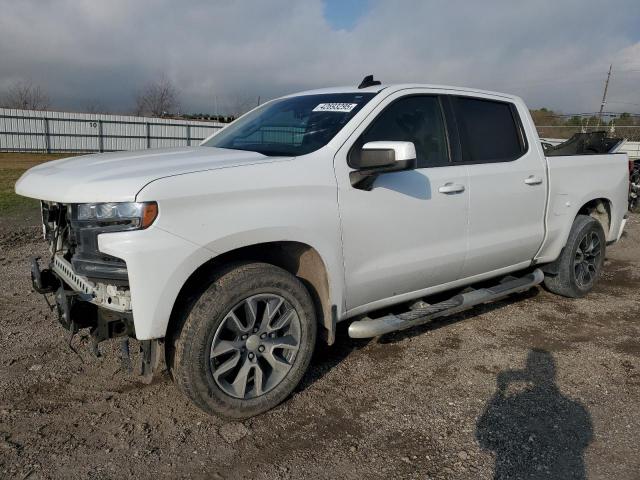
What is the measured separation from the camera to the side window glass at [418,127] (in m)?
3.67

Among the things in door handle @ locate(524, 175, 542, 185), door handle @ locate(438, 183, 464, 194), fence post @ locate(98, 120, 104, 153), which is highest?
fence post @ locate(98, 120, 104, 153)

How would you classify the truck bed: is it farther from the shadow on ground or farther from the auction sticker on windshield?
the auction sticker on windshield

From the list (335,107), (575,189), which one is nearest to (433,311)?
(335,107)

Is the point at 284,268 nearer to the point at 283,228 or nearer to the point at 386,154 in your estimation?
the point at 283,228

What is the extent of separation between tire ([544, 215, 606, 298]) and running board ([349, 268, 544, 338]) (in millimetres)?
408

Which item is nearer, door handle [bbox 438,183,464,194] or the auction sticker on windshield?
the auction sticker on windshield

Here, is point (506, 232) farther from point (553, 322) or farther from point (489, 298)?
point (553, 322)

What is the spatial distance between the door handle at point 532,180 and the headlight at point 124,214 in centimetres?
316

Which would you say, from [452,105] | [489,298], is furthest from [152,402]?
[452,105]

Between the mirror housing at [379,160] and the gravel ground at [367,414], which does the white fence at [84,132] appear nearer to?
the gravel ground at [367,414]

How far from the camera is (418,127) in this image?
3.91m

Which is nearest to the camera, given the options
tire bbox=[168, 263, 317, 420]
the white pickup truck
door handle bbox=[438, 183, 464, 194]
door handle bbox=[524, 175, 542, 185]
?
the white pickup truck

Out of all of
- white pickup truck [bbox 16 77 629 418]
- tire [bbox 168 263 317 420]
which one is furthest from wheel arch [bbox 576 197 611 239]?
tire [bbox 168 263 317 420]

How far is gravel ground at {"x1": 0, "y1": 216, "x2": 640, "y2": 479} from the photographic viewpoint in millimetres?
2818
